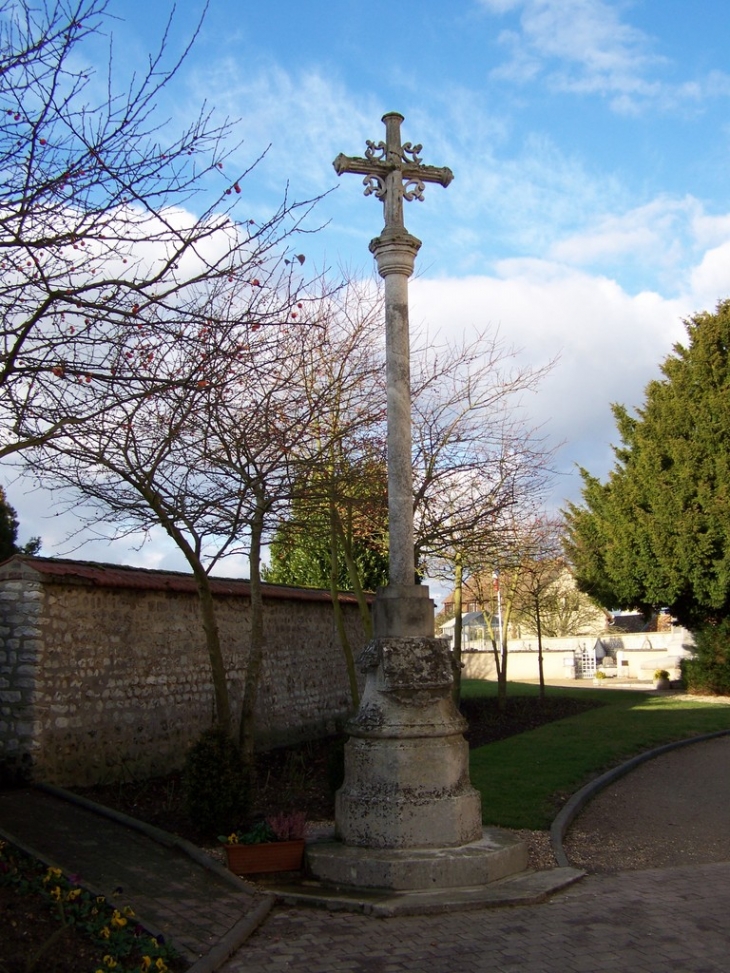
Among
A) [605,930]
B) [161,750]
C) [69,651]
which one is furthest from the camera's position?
[161,750]

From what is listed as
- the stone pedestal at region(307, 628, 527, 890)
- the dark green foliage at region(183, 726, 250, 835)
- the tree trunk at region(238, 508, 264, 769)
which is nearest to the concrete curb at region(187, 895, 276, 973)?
the stone pedestal at region(307, 628, 527, 890)

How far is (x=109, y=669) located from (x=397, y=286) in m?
6.33

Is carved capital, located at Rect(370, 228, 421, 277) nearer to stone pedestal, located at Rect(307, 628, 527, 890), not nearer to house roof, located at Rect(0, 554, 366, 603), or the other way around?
stone pedestal, located at Rect(307, 628, 527, 890)

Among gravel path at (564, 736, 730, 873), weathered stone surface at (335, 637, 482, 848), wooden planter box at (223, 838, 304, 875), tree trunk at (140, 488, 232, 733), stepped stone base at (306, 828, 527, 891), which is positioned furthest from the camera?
tree trunk at (140, 488, 232, 733)

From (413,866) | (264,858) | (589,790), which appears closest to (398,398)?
(413,866)

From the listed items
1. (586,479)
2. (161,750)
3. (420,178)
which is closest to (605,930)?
(420,178)

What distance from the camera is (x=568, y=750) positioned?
1512 cm

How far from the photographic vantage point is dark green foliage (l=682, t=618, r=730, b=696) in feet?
77.8

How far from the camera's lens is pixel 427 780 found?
24.9 feet

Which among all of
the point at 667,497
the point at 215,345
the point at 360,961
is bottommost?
the point at 360,961

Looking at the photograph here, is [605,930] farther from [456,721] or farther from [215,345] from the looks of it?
[215,345]

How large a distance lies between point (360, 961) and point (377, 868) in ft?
4.52

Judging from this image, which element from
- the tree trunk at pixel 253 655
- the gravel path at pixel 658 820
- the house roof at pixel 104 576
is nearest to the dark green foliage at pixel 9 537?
the house roof at pixel 104 576

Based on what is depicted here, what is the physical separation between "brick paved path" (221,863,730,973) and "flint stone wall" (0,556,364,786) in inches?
190
